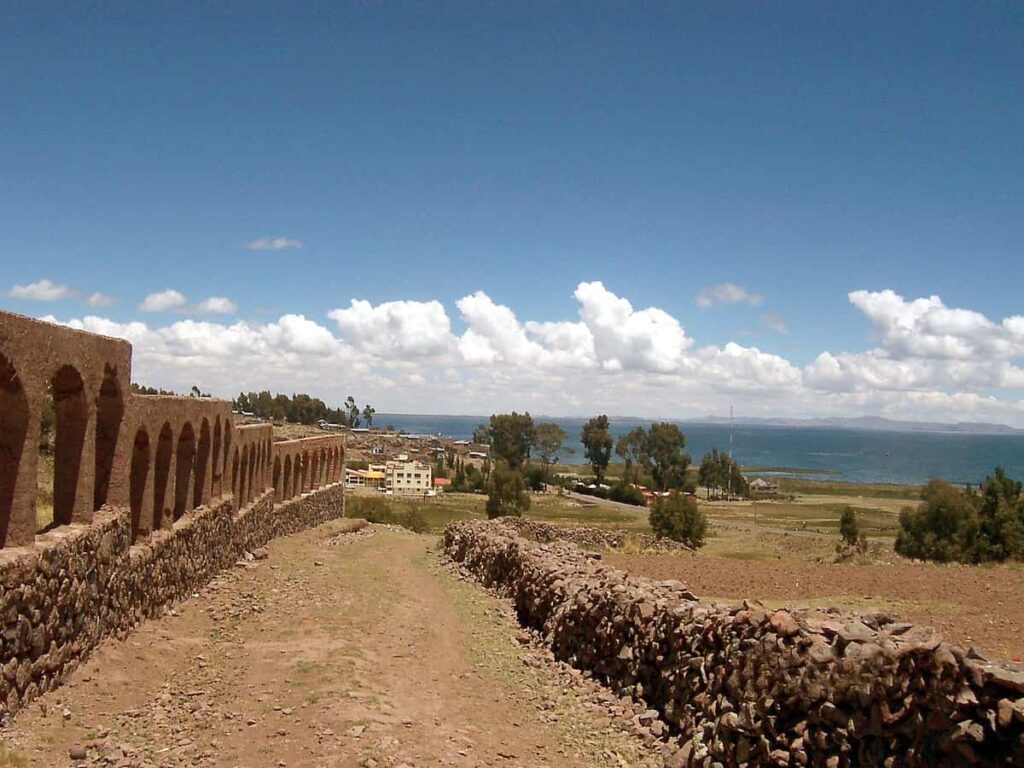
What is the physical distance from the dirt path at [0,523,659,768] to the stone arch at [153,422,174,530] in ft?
6.43

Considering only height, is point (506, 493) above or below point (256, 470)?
below

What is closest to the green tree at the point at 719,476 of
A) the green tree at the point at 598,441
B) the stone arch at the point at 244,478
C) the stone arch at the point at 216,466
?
the green tree at the point at 598,441

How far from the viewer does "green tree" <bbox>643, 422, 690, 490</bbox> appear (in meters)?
133

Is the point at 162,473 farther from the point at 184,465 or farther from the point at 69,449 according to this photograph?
the point at 69,449

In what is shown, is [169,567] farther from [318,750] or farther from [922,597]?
[922,597]

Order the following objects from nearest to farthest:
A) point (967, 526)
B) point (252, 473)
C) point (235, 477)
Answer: point (235, 477)
point (252, 473)
point (967, 526)

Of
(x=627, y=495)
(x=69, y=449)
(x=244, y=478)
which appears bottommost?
(x=627, y=495)

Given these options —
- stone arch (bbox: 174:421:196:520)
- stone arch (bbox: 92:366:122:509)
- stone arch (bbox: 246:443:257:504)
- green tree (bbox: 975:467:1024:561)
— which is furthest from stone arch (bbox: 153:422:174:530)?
green tree (bbox: 975:467:1024:561)

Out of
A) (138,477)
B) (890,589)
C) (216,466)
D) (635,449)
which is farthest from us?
(635,449)

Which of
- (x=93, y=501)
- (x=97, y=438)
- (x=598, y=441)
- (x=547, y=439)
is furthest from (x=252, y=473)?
(x=547, y=439)

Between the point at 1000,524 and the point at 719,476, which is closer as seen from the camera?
the point at 1000,524

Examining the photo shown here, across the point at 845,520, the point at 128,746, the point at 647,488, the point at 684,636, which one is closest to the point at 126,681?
the point at 128,746

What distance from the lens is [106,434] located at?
13.6 m

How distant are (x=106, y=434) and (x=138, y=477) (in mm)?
1767
